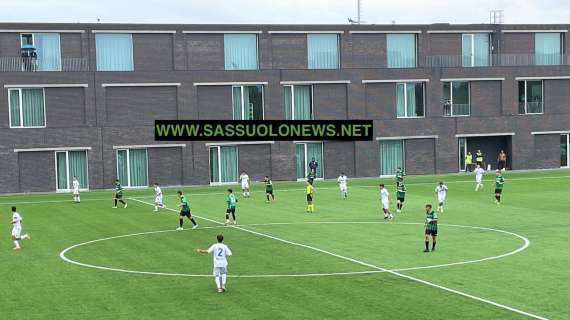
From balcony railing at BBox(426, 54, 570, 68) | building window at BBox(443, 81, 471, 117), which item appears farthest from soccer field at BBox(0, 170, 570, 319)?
balcony railing at BBox(426, 54, 570, 68)

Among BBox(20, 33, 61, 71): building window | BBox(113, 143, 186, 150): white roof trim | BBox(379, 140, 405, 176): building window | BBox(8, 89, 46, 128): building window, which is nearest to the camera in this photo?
BBox(8, 89, 46, 128): building window

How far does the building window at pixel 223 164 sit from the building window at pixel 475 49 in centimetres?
2642

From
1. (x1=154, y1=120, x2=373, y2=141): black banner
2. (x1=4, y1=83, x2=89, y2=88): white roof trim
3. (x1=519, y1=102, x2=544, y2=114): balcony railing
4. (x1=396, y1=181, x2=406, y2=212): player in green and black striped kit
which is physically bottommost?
(x1=396, y1=181, x2=406, y2=212): player in green and black striped kit

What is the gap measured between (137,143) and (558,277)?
177ft

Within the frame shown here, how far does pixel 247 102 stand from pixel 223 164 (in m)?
6.42

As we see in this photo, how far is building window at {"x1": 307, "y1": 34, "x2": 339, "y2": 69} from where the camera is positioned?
8369 centimetres

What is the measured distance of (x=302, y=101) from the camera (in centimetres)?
8369

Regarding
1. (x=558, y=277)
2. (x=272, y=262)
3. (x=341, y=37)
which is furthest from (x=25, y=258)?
(x=341, y=37)

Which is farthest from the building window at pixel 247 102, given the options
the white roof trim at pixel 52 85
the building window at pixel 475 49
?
the building window at pixel 475 49

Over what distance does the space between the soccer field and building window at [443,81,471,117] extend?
29803mm

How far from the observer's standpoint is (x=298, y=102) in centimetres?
8362

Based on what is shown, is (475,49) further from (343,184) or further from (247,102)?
(343,184)

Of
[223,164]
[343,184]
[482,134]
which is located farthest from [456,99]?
[343,184]

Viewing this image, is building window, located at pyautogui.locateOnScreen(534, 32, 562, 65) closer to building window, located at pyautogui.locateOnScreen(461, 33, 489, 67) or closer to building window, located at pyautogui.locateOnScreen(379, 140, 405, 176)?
building window, located at pyautogui.locateOnScreen(461, 33, 489, 67)
